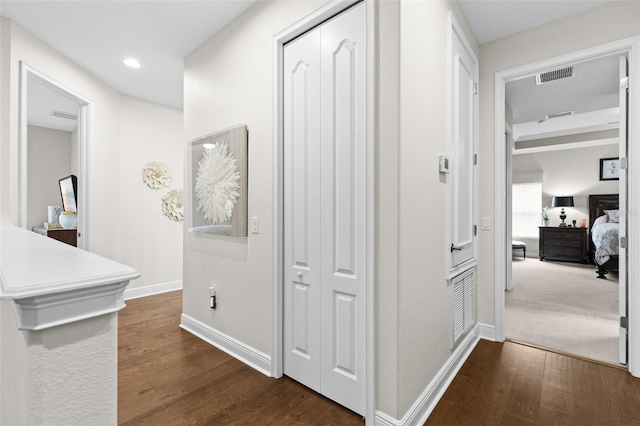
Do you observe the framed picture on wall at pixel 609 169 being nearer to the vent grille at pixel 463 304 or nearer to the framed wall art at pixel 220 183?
the vent grille at pixel 463 304

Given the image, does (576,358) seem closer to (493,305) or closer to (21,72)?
(493,305)

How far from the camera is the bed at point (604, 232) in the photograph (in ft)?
15.8

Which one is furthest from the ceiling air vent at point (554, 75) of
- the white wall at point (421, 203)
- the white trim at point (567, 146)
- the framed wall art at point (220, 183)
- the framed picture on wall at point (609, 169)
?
the framed picture on wall at point (609, 169)

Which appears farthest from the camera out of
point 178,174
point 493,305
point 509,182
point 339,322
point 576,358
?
point 178,174

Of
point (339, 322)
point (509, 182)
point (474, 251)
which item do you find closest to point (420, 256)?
point (339, 322)

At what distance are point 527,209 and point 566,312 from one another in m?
4.73

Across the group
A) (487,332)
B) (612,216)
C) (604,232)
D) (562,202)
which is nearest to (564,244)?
(562,202)

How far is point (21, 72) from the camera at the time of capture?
8.36ft

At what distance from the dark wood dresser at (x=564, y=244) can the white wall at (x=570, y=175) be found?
1.51 ft

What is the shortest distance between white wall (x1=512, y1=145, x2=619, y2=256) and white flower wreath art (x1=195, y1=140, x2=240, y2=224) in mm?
7453

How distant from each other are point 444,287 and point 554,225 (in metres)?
6.80

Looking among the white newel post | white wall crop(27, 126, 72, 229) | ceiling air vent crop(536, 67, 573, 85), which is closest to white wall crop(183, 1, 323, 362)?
the white newel post

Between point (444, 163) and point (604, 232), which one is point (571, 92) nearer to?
point (604, 232)

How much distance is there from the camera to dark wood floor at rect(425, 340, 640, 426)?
1.64 m
